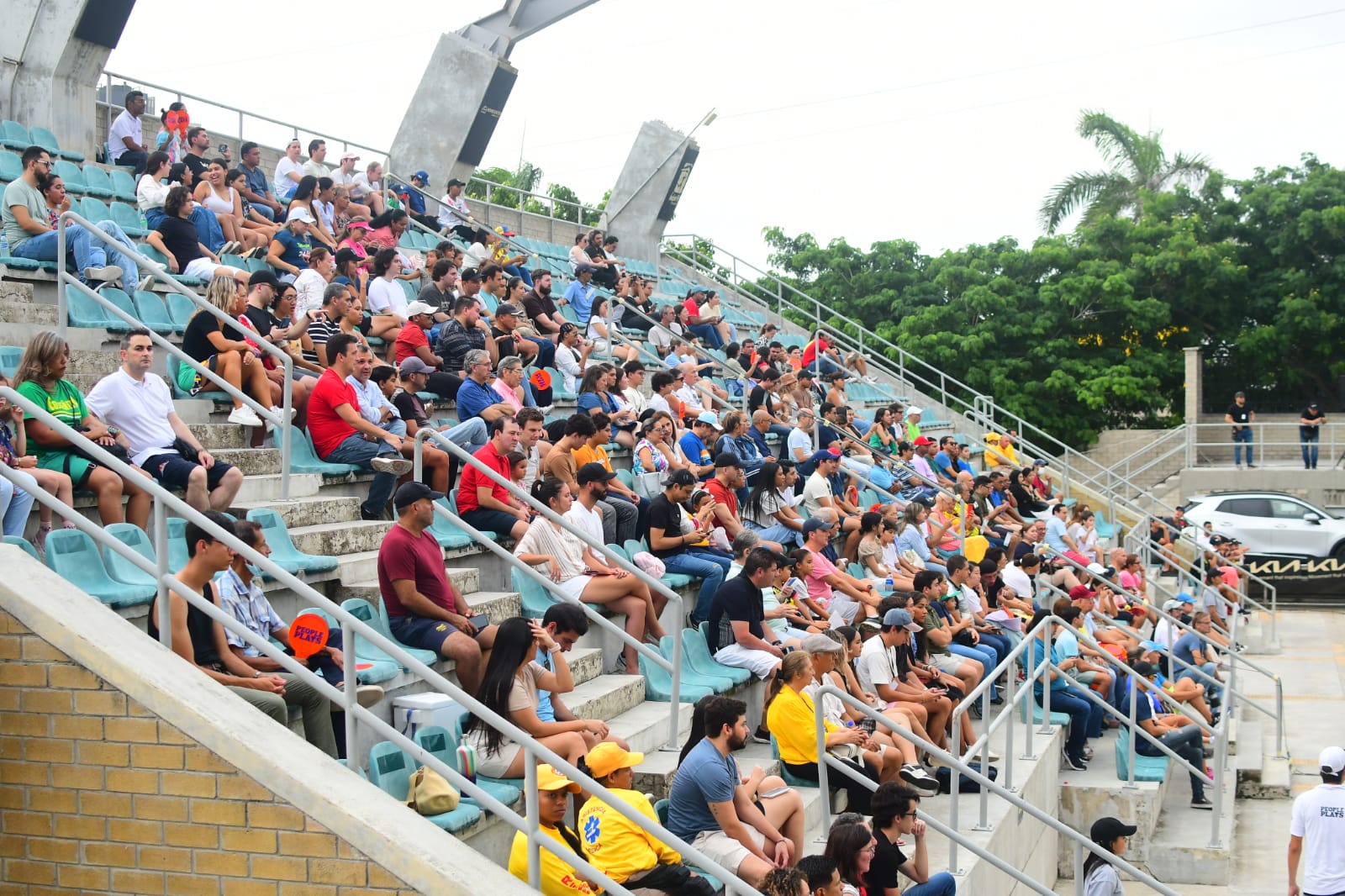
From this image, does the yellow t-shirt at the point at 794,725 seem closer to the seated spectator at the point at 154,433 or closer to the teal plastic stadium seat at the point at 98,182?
the seated spectator at the point at 154,433

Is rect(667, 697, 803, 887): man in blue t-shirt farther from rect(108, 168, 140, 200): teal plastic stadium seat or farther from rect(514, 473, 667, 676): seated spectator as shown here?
rect(108, 168, 140, 200): teal plastic stadium seat

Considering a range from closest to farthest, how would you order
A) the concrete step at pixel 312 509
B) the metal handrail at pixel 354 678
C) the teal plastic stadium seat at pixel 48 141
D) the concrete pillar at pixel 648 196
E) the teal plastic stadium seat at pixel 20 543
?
the metal handrail at pixel 354 678
the teal plastic stadium seat at pixel 20 543
the concrete step at pixel 312 509
the teal plastic stadium seat at pixel 48 141
the concrete pillar at pixel 648 196

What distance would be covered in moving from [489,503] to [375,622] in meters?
2.09

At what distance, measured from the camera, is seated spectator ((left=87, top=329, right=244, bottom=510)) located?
25.2ft

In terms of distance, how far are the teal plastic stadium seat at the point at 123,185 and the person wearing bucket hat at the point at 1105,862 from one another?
979 centimetres

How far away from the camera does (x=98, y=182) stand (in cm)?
1300

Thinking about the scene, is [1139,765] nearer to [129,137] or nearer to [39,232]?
[39,232]

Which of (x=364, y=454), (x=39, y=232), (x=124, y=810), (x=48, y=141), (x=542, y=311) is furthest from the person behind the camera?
(x=542, y=311)

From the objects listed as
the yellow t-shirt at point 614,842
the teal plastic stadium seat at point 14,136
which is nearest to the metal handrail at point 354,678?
the yellow t-shirt at point 614,842

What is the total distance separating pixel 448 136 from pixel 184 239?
11.3 metres

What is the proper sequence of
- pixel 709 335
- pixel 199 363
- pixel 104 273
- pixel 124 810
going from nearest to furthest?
pixel 124 810
pixel 199 363
pixel 104 273
pixel 709 335

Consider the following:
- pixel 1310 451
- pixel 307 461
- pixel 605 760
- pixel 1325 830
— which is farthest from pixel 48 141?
pixel 1310 451

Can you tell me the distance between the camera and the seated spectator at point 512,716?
6.87 meters

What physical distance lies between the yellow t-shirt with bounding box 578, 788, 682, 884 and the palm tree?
33.5 m
